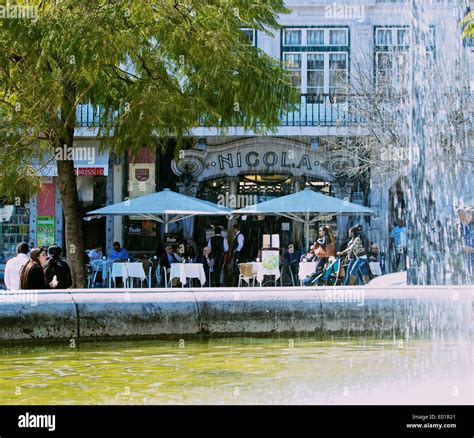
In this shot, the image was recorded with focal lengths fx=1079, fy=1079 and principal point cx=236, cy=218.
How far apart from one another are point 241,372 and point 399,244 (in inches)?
641

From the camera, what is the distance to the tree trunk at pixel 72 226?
56.4 ft

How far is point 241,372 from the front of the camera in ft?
30.7

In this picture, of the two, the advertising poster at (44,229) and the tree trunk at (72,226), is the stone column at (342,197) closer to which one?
the advertising poster at (44,229)

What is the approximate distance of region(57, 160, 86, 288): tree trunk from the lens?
17188 mm

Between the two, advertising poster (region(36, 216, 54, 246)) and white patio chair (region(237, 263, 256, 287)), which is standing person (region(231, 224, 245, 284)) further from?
advertising poster (region(36, 216, 54, 246))

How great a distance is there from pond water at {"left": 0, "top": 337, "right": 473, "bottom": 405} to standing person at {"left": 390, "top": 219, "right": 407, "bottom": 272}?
45.6 feet

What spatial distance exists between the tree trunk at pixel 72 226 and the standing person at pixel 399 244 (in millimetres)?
9310

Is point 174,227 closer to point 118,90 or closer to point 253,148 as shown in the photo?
point 253,148

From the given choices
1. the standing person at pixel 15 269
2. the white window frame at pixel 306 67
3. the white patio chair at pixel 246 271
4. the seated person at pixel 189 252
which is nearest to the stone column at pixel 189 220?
the seated person at pixel 189 252

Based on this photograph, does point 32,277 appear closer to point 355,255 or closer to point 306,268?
point 355,255

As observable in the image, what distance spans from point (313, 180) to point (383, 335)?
59.4 ft

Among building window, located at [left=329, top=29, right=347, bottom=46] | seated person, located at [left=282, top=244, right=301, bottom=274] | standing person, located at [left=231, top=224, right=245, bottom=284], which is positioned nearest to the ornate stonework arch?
building window, located at [left=329, top=29, right=347, bottom=46]

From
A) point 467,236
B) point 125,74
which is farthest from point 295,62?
point 467,236

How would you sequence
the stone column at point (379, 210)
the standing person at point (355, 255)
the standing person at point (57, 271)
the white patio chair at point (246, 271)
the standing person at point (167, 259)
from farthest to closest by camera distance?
the stone column at point (379, 210), the standing person at point (167, 259), the white patio chair at point (246, 271), the standing person at point (355, 255), the standing person at point (57, 271)
